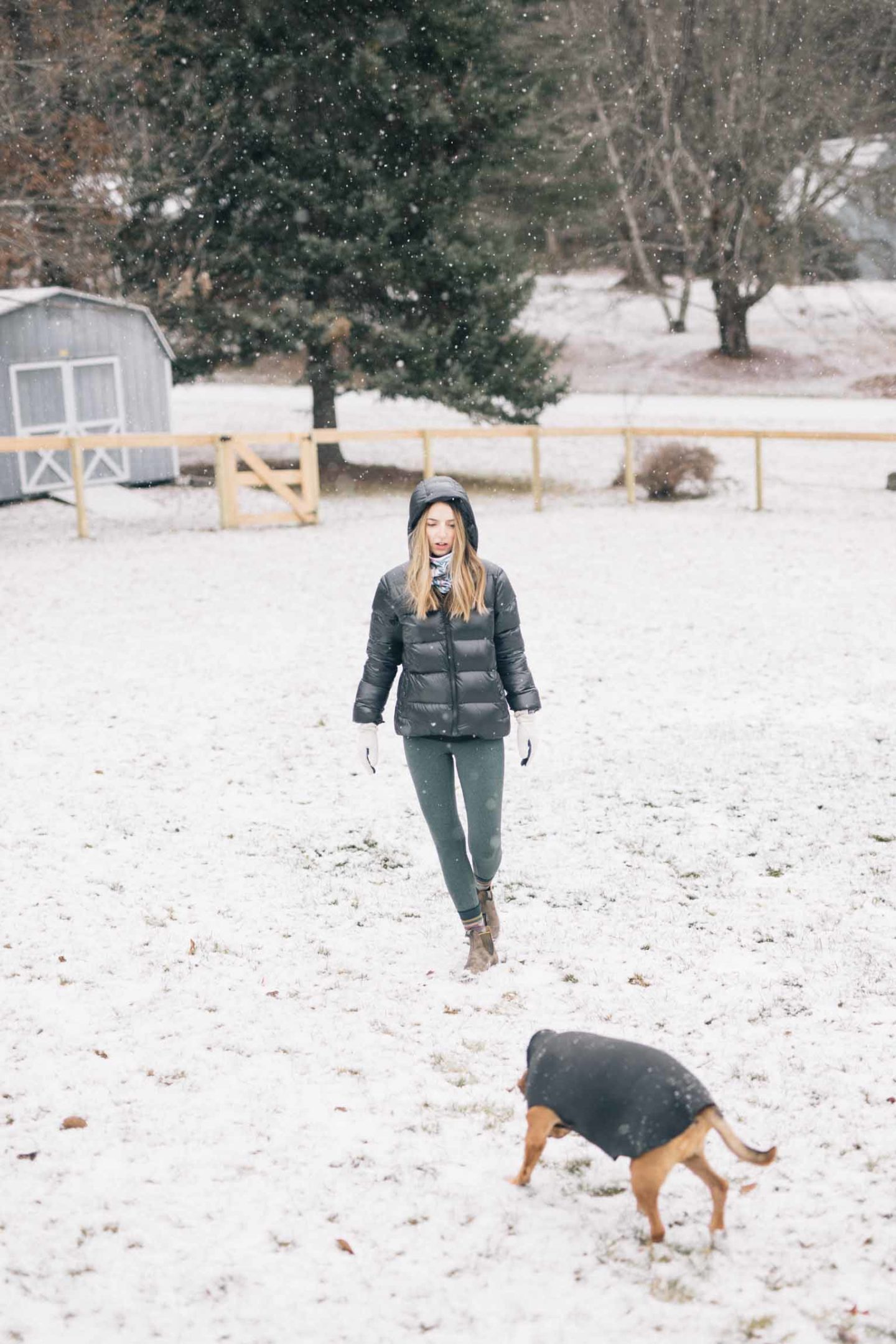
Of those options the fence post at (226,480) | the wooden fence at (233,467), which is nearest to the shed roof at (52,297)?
the wooden fence at (233,467)

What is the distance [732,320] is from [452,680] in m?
34.7

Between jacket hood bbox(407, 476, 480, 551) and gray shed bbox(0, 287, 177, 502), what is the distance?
58.0ft

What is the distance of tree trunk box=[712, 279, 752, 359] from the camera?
36469 mm

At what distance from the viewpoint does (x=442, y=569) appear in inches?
176

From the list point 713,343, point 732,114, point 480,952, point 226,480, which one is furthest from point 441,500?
point 713,343

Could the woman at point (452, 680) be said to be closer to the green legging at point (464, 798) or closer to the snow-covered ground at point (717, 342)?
the green legging at point (464, 798)

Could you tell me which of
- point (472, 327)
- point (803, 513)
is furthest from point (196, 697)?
point (472, 327)

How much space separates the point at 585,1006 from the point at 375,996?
76cm

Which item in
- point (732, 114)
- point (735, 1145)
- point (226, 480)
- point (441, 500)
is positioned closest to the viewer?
point (735, 1145)

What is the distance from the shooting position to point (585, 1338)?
288 centimetres

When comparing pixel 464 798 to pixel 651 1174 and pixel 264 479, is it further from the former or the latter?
pixel 264 479

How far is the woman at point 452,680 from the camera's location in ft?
14.6

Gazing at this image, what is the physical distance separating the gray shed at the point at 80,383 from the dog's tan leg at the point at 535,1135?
19083 mm

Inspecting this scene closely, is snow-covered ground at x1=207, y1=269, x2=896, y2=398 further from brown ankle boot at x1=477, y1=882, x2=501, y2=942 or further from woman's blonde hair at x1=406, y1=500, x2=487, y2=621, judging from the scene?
woman's blonde hair at x1=406, y1=500, x2=487, y2=621
